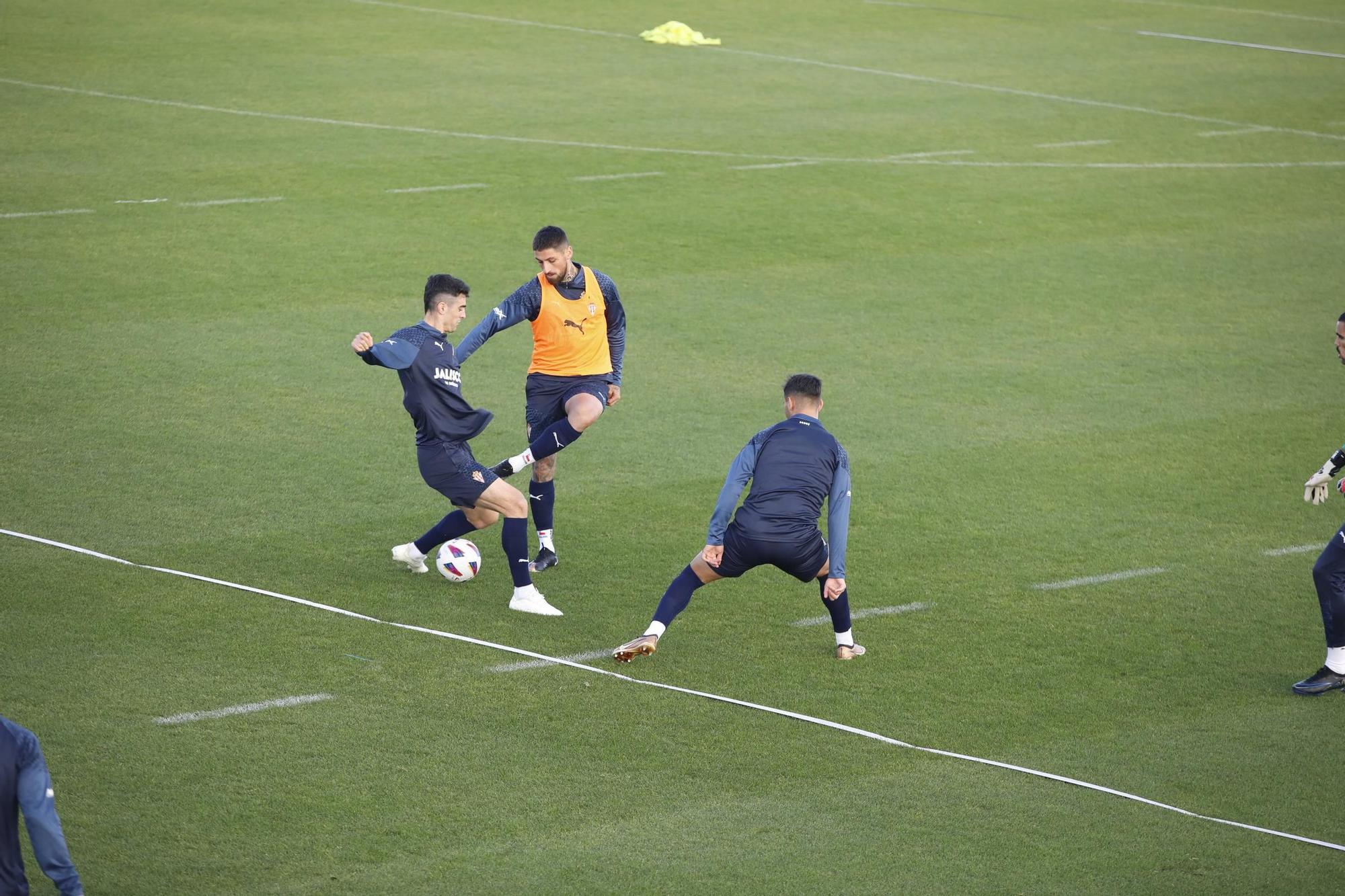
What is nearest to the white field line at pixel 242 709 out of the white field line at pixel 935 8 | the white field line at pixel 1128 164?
the white field line at pixel 1128 164

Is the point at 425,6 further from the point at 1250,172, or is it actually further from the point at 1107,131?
the point at 1250,172

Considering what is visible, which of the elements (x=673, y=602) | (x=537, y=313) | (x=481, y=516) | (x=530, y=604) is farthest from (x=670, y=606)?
(x=537, y=313)

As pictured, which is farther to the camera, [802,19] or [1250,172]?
[802,19]

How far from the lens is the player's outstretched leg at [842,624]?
9359mm

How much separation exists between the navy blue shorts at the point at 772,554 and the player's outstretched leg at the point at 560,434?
2.17 metres

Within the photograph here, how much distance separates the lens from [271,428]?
1369 centimetres

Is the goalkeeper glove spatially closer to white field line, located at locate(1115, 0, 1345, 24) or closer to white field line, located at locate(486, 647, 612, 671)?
white field line, located at locate(486, 647, 612, 671)

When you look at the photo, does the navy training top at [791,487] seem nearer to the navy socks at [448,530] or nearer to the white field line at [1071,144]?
the navy socks at [448,530]

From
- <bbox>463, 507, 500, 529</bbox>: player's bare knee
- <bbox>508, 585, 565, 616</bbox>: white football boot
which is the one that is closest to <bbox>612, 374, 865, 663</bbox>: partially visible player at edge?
<bbox>508, 585, 565, 616</bbox>: white football boot

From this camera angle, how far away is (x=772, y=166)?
23656 mm

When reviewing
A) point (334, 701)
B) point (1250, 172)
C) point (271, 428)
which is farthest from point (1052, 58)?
point (334, 701)

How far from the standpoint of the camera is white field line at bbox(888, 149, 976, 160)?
24578mm

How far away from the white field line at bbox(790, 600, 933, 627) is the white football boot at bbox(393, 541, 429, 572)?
102 inches

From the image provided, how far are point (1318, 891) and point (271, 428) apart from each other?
9.51 m
